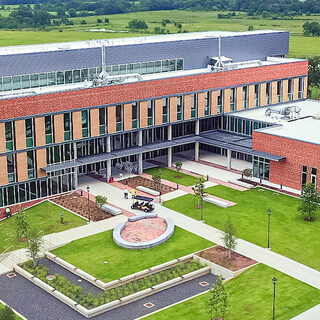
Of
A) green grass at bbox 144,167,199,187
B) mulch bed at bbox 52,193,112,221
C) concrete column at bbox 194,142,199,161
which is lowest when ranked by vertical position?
mulch bed at bbox 52,193,112,221

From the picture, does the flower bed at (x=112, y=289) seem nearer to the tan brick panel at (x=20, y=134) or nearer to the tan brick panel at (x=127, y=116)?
the tan brick panel at (x=20, y=134)

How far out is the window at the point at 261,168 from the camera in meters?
70.1

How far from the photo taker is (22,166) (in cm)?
6412

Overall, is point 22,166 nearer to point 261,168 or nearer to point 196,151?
point 196,151

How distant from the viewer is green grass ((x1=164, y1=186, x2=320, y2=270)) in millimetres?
53125

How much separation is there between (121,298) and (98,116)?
2809 cm

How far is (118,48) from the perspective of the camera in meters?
80.1

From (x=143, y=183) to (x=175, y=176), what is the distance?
4.22 metres

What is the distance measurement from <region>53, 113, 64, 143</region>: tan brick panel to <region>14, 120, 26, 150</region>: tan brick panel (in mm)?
3492

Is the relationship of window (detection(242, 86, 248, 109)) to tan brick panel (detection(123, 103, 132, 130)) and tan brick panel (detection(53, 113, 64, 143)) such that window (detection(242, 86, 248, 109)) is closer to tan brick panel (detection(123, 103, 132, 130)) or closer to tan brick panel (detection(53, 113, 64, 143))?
tan brick panel (detection(123, 103, 132, 130))

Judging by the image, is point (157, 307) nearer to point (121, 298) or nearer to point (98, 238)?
point (121, 298)

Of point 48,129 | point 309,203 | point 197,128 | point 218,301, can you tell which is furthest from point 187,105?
point 218,301

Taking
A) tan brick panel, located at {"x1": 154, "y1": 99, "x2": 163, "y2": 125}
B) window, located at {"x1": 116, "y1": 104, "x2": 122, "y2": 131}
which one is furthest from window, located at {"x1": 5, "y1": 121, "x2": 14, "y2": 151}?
tan brick panel, located at {"x1": 154, "y1": 99, "x2": 163, "y2": 125}

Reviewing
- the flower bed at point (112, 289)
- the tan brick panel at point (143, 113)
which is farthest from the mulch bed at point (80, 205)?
the tan brick panel at point (143, 113)
